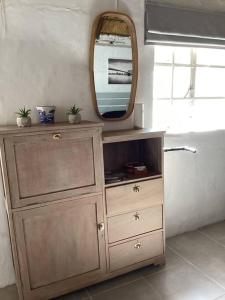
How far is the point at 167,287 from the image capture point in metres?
1.82

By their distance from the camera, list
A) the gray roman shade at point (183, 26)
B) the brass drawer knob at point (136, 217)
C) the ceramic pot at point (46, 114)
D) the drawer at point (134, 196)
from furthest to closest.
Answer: the gray roman shade at point (183, 26) < the brass drawer knob at point (136, 217) < the drawer at point (134, 196) < the ceramic pot at point (46, 114)

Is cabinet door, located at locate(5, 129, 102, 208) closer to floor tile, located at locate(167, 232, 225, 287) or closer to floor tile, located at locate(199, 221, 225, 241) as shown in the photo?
floor tile, located at locate(167, 232, 225, 287)

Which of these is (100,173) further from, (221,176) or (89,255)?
(221,176)

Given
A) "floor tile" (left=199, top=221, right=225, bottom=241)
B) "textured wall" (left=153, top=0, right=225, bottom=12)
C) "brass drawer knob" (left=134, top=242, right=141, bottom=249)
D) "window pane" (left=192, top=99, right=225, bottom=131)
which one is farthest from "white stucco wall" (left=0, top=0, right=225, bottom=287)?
"floor tile" (left=199, top=221, right=225, bottom=241)

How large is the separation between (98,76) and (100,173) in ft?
2.46

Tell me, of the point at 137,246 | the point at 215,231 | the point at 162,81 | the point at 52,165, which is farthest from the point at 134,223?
the point at 162,81

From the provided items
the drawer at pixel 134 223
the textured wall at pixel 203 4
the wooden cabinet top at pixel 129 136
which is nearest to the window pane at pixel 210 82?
the textured wall at pixel 203 4

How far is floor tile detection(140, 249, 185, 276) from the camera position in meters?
2.00

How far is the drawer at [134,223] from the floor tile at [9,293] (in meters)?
0.79

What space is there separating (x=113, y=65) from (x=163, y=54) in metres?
0.61

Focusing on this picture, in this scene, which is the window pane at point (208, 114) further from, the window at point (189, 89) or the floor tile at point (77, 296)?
the floor tile at point (77, 296)

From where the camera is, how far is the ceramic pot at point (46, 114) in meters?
1.63

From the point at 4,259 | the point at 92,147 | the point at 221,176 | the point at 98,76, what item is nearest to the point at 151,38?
the point at 98,76

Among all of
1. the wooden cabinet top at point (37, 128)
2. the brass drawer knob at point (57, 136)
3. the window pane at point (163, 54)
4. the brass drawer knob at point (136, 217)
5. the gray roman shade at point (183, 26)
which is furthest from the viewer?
the window pane at point (163, 54)
